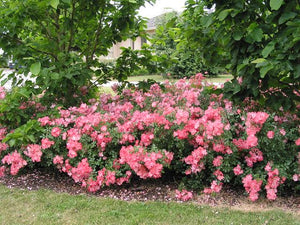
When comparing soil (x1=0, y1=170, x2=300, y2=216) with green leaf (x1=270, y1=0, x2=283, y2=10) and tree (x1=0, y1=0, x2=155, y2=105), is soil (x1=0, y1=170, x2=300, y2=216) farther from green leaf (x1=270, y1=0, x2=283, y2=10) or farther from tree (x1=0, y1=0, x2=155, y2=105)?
green leaf (x1=270, y1=0, x2=283, y2=10)

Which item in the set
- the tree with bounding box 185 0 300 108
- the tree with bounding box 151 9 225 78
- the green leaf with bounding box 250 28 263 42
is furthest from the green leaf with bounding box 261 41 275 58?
the tree with bounding box 151 9 225 78

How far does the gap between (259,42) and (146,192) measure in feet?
6.05

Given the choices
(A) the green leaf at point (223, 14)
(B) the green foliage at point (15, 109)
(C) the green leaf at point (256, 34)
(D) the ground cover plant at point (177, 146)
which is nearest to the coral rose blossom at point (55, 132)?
(D) the ground cover plant at point (177, 146)

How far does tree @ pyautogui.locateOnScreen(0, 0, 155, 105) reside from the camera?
3670 millimetres

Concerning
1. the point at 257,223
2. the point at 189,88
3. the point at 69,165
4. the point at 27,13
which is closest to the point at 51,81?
the point at 27,13

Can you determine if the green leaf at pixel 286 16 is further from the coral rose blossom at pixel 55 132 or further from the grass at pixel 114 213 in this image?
the coral rose blossom at pixel 55 132

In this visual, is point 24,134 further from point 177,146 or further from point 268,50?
point 268,50

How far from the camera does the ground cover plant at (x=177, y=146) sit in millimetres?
3078

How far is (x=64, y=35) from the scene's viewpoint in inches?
173

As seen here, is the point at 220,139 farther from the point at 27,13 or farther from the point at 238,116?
the point at 27,13

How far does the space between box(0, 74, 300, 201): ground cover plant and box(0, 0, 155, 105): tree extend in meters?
0.45

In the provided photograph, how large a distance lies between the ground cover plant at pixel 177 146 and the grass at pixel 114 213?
200 mm

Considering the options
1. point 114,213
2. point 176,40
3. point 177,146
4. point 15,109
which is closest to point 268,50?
point 177,146

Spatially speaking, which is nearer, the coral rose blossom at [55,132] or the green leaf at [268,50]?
the green leaf at [268,50]
